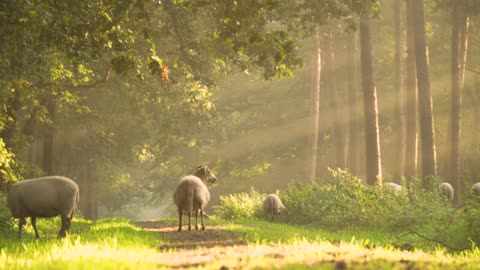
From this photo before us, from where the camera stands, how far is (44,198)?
15133 mm

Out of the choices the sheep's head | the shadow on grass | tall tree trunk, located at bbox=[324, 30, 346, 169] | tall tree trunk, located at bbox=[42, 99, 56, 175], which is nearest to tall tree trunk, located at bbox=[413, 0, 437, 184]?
the sheep's head

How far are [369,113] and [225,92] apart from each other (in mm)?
30404

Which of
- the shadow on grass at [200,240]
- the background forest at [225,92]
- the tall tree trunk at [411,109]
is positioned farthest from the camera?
the tall tree trunk at [411,109]

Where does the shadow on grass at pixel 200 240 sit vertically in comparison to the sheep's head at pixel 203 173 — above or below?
below

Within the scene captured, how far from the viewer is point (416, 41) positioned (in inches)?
1106

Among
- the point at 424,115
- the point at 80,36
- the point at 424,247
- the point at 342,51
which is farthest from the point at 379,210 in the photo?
the point at 342,51

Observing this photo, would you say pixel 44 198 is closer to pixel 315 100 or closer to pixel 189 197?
pixel 189 197

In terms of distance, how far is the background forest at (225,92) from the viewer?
45.3 feet

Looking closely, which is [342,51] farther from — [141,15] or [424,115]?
[141,15]

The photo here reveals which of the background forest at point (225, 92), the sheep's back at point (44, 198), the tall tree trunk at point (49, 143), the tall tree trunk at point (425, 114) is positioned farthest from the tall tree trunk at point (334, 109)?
the sheep's back at point (44, 198)

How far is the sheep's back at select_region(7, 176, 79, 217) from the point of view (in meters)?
15.1

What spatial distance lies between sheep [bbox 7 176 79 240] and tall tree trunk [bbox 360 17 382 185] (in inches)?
616

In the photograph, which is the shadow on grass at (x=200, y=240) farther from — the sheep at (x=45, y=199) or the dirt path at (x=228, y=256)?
the sheep at (x=45, y=199)

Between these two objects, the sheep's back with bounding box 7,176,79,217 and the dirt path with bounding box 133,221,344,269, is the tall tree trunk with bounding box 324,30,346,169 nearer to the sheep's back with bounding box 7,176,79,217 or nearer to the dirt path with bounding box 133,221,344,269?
the sheep's back with bounding box 7,176,79,217
